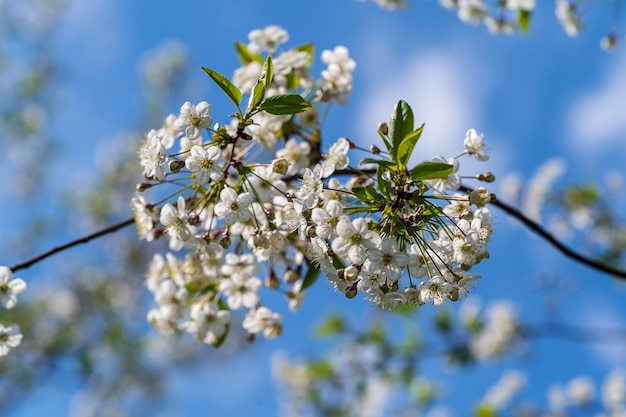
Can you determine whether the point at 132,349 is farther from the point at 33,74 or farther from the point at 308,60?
the point at 308,60

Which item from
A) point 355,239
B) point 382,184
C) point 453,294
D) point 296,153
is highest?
point 296,153

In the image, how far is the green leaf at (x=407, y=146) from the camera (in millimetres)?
1826

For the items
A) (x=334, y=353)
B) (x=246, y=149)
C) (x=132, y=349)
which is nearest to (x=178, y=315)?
(x=246, y=149)

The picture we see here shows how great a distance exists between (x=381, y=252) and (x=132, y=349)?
35.9 ft

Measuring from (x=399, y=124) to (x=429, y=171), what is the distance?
7.3 inches

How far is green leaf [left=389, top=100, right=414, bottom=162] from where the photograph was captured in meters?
1.90

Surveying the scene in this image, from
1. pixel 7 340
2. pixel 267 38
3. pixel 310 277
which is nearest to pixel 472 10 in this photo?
pixel 267 38

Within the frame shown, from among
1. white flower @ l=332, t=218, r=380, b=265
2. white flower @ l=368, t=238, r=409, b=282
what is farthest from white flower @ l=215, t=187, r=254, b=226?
white flower @ l=368, t=238, r=409, b=282

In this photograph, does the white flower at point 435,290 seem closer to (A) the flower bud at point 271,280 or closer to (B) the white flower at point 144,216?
(A) the flower bud at point 271,280

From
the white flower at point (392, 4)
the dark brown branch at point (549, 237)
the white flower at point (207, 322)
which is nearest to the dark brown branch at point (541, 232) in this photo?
the dark brown branch at point (549, 237)

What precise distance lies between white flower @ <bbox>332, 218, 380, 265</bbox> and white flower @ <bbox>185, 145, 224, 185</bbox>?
0.45 metres

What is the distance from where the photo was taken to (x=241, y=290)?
2.57m

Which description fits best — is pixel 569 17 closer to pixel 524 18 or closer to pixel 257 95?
pixel 524 18

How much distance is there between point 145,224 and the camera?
2.31 meters
